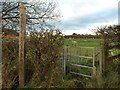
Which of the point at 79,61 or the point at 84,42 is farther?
the point at 84,42

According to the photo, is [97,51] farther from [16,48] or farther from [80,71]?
[16,48]

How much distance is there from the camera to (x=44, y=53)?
1108 cm

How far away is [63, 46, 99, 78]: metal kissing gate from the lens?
1148cm

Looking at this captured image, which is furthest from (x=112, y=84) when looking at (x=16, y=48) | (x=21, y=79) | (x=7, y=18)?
(x=7, y=18)

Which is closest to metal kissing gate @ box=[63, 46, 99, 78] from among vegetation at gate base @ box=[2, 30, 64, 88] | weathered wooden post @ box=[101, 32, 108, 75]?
weathered wooden post @ box=[101, 32, 108, 75]

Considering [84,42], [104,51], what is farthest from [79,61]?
[84,42]

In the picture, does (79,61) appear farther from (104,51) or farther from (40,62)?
(40,62)

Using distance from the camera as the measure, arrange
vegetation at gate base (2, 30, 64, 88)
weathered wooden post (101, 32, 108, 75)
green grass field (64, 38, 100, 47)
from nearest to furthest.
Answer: vegetation at gate base (2, 30, 64, 88)
weathered wooden post (101, 32, 108, 75)
green grass field (64, 38, 100, 47)

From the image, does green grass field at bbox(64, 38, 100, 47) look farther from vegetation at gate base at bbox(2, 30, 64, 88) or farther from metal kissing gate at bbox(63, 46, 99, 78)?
vegetation at gate base at bbox(2, 30, 64, 88)

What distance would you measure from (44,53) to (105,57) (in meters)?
2.34

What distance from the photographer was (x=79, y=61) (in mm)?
12258

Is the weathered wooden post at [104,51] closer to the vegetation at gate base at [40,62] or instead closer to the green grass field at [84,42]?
the green grass field at [84,42]

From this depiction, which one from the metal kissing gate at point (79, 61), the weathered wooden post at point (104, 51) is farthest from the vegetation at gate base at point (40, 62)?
the weathered wooden post at point (104, 51)

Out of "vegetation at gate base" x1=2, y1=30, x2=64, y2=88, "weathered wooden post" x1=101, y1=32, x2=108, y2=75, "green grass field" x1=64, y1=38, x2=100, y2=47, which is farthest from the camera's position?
"green grass field" x1=64, y1=38, x2=100, y2=47
